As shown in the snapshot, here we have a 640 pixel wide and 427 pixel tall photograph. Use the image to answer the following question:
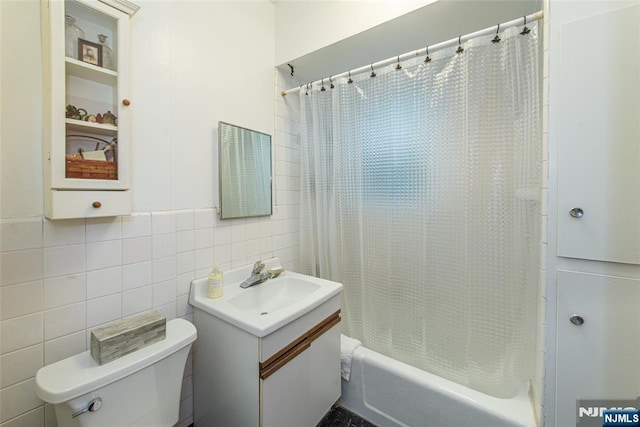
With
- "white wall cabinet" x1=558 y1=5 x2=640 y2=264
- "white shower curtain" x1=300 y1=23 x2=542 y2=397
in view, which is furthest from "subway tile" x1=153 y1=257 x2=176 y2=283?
"white wall cabinet" x1=558 y1=5 x2=640 y2=264

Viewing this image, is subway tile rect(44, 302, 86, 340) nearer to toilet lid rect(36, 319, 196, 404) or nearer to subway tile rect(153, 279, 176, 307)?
toilet lid rect(36, 319, 196, 404)

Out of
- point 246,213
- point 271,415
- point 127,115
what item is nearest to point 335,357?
point 271,415

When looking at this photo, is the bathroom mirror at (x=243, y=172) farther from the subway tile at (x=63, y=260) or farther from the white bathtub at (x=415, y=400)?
the white bathtub at (x=415, y=400)

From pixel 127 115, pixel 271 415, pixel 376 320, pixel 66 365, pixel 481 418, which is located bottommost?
pixel 481 418

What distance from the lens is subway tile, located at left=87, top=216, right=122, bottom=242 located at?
93 cm

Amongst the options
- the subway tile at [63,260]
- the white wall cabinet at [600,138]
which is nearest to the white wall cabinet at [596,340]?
the white wall cabinet at [600,138]

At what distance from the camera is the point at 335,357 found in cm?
135

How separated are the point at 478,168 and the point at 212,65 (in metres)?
1.45

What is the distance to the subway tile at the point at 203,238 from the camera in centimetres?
125

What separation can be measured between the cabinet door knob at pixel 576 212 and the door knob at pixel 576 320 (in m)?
0.36

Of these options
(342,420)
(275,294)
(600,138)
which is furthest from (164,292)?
(600,138)

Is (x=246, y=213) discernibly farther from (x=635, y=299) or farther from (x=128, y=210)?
(x=635, y=299)

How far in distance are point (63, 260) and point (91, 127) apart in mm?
476

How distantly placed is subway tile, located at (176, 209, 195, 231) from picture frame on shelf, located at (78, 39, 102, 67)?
2.05 ft
